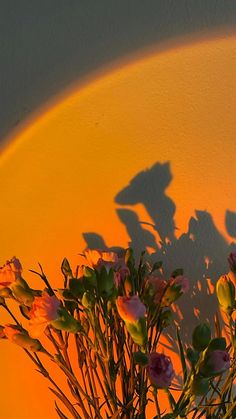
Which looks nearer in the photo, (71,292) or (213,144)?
(71,292)

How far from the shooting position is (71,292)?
79 cm

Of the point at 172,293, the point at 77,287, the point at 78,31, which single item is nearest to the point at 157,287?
the point at 172,293

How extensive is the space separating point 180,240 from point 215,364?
298mm

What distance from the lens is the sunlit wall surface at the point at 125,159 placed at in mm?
899

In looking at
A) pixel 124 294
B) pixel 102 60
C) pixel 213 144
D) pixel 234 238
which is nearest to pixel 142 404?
pixel 124 294

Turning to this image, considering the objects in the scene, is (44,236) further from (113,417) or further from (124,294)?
(113,417)

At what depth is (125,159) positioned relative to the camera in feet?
3.03

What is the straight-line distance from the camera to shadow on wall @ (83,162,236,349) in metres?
0.92

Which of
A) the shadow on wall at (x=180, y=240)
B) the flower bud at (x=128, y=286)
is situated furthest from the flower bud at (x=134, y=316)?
the shadow on wall at (x=180, y=240)

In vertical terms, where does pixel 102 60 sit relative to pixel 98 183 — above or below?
above

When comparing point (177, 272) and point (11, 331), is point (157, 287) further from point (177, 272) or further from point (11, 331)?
point (11, 331)

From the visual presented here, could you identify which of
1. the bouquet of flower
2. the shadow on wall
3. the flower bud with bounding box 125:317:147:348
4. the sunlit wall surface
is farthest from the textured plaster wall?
the flower bud with bounding box 125:317:147:348

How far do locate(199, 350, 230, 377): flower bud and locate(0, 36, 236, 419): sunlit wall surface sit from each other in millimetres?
274

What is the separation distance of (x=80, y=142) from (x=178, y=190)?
0.62 feet
